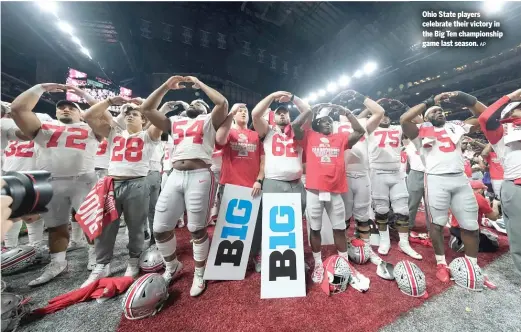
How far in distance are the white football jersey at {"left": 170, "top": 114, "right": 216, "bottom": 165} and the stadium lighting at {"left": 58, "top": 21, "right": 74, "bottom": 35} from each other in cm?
1114

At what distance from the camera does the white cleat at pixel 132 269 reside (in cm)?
269

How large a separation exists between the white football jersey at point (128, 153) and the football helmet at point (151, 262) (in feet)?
3.59

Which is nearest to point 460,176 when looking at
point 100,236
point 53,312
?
point 100,236

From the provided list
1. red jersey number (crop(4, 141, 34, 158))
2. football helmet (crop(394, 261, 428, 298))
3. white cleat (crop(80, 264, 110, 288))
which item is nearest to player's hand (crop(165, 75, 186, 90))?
white cleat (crop(80, 264, 110, 288))

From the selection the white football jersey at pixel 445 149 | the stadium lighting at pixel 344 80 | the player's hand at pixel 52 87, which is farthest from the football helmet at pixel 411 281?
the stadium lighting at pixel 344 80

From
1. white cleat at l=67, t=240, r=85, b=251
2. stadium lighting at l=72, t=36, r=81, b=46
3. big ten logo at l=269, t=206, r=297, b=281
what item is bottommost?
white cleat at l=67, t=240, r=85, b=251

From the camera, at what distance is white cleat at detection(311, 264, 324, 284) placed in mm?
2545

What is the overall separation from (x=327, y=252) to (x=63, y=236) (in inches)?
155

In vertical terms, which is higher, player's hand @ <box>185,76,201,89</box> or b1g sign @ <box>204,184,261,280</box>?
player's hand @ <box>185,76,201,89</box>

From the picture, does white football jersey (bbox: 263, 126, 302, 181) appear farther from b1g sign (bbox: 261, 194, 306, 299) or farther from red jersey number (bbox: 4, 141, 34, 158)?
red jersey number (bbox: 4, 141, 34, 158)

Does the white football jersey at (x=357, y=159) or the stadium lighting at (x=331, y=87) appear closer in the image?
the white football jersey at (x=357, y=159)

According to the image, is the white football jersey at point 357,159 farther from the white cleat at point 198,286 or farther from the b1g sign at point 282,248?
the white cleat at point 198,286

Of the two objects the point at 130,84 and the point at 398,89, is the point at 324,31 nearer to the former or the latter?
the point at 398,89

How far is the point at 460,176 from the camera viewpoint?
277cm
